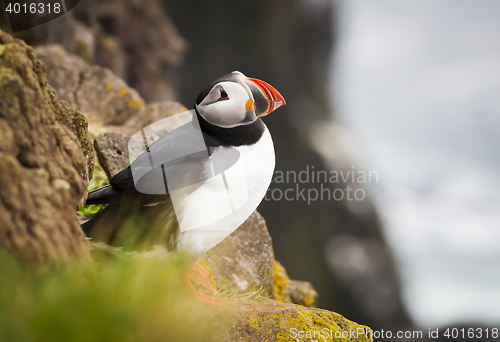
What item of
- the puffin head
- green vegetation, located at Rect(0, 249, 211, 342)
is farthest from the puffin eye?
green vegetation, located at Rect(0, 249, 211, 342)

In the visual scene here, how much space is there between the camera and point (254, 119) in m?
1.92

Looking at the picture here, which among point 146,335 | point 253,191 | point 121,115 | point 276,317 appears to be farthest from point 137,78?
point 146,335

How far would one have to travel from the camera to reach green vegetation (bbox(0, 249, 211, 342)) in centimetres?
71

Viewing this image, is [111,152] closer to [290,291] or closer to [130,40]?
[290,291]

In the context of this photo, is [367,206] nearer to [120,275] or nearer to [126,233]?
[126,233]

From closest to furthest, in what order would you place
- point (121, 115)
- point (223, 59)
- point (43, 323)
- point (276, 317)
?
point (43, 323) → point (276, 317) → point (121, 115) → point (223, 59)

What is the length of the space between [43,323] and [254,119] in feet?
4.79

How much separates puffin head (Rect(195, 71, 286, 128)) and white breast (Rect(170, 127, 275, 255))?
0.17 metres

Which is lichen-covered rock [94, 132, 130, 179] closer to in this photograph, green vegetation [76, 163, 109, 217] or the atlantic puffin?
green vegetation [76, 163, 109, 217]

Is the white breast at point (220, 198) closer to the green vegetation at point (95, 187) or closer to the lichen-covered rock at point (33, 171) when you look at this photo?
the lichen-covered rock at point (33, 171)

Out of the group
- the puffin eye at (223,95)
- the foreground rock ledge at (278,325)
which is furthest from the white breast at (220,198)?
the foreground rock ledge at (278,325)

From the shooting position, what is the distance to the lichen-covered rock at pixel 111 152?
2775mm

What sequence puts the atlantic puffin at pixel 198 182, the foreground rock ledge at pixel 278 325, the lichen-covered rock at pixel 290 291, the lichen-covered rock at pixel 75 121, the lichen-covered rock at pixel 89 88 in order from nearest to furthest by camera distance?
the lichen-covered rock at pixel 75 121
the foreground rock ledge at pixel 278 325
the atlantic puffin at pixel 198 182
the lichen-covered rock at pixel 290 291
the lichen-covered rock at pixel 89 88

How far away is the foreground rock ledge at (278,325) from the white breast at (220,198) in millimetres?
415
